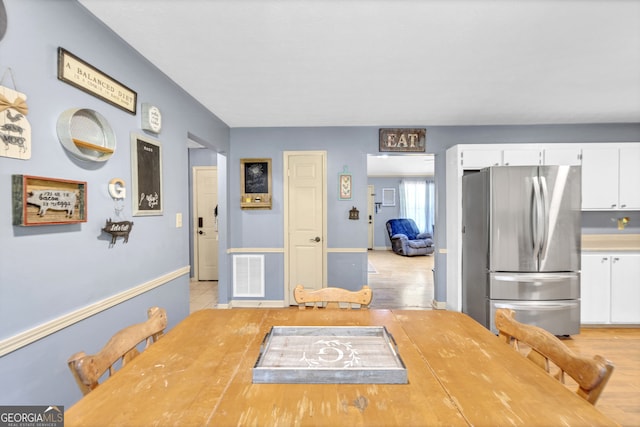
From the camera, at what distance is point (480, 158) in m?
3.36

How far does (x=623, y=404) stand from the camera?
203 cm

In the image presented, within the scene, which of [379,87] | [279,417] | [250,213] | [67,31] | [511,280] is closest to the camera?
[279,417]

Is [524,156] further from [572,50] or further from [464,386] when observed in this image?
[464,386]

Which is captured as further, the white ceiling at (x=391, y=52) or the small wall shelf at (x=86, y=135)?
the white ceiling at (x=391, y=52)

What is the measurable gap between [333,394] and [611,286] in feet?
13.4

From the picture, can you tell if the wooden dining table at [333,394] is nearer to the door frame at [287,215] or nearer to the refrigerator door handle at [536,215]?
the refrigerator door handle at [536,215]

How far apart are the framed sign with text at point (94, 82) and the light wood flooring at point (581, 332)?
283cm

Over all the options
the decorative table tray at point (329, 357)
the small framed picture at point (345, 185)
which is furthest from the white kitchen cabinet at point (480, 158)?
the decorative table tray at point (329, 357)

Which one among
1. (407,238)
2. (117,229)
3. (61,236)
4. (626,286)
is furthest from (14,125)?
(407,238)

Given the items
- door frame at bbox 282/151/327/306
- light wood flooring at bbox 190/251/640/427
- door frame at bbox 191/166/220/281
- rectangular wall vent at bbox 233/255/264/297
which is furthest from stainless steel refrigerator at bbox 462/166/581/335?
door frame at bbox 191/166/220/281

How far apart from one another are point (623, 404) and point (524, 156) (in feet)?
7.96

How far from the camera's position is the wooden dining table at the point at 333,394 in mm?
705

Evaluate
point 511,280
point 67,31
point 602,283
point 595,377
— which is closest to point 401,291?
point 511,280

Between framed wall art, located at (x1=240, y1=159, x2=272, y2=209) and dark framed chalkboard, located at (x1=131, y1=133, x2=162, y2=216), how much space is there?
5.28 ft
